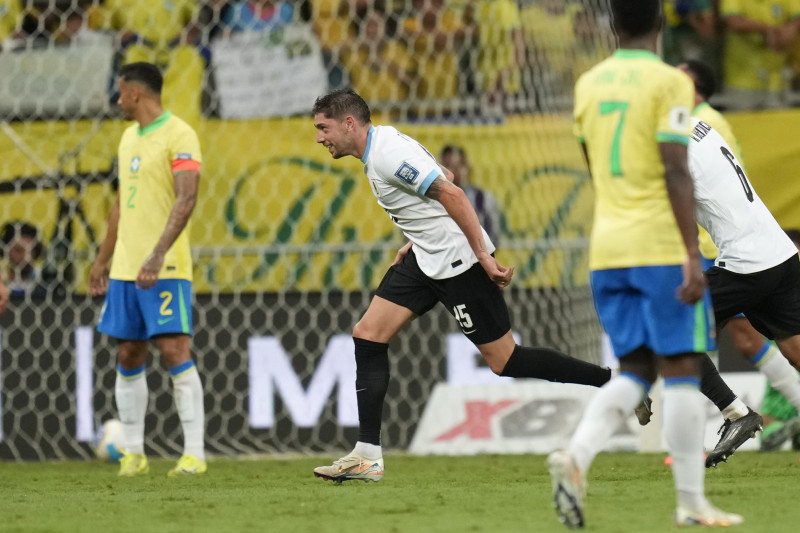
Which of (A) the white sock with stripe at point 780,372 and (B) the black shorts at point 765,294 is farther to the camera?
(A) the white sock with stripe at point 780,372

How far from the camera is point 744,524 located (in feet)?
12.9

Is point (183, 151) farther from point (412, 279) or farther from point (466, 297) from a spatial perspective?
point (466, 297)

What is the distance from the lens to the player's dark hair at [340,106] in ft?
18.8

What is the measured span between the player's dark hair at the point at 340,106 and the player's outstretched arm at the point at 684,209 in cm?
215

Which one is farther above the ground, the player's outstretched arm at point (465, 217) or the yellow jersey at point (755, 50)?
the yellow jersey at point (755, 50)

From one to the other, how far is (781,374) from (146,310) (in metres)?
3.17

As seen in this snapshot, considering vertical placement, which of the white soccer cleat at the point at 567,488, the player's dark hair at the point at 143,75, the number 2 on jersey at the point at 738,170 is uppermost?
the player's dark hair at the point at 143,75

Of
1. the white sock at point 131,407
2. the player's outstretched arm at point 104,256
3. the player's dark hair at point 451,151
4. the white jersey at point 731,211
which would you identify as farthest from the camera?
the player's dark hair at point 451,151

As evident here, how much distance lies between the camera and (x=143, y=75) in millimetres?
6801

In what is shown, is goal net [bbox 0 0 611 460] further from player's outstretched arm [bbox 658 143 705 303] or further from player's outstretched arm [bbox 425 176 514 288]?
player's outstretched arm [bbox 658 143 705 303]

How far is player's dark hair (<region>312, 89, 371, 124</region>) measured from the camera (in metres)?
5.72

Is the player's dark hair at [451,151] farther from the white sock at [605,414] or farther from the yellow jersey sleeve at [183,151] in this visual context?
the white sock at [605,414]

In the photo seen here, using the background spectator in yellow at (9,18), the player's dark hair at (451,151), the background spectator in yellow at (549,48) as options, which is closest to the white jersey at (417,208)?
the player's dark hair at (451,151)

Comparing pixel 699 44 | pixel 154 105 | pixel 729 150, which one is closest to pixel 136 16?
pixel 154 105
